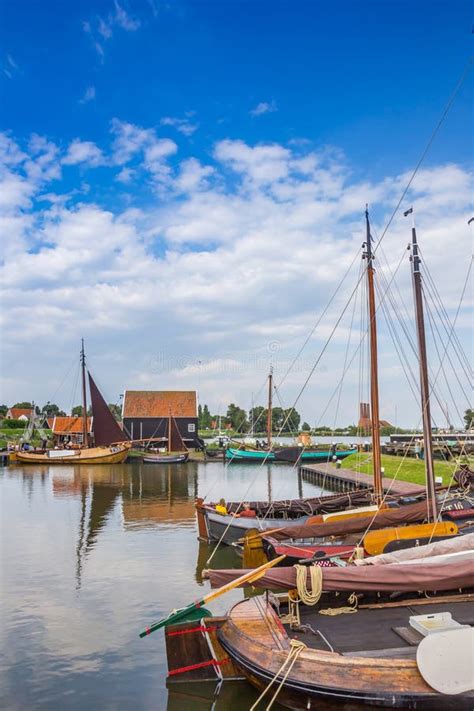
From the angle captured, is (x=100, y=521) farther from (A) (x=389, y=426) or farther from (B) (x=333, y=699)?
(A) (x=389, y=426)

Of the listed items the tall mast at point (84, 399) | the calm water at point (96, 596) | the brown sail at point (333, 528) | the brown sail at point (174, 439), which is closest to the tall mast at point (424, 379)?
the brown sail at point (333, 528)

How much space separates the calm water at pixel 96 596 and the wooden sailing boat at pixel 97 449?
25503mm

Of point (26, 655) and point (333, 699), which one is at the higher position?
point (333, 699)

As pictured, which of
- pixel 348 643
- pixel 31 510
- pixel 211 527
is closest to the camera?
pixel 348 643

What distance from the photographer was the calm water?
8938mm

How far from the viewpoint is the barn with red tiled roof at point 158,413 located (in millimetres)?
72312

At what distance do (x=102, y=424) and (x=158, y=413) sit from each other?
1267 cm

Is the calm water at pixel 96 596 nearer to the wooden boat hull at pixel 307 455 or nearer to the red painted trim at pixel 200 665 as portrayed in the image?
the red painted trim at pixel 200 665

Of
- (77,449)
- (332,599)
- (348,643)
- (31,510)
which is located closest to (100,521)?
(31,510)

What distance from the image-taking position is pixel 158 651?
10.6 m

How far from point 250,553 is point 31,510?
1622cm

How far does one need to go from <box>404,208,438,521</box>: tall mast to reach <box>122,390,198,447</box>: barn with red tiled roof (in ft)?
183

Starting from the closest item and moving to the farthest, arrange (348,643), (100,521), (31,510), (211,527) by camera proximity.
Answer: (348,643) < (211,527) < (100,521) < (31,510)

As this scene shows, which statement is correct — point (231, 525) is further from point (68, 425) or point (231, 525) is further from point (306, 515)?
point (68, 425)
